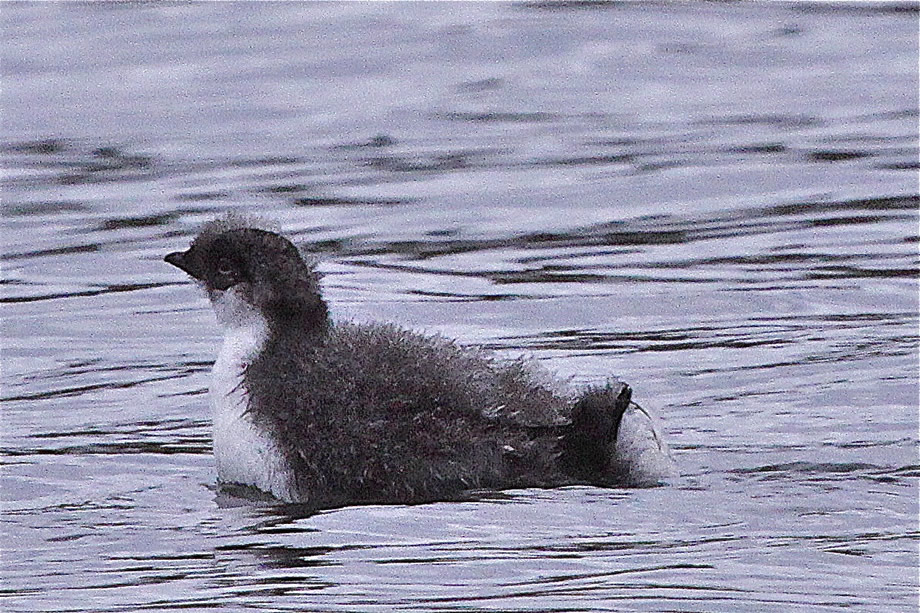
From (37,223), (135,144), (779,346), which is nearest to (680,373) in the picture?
(779,346)

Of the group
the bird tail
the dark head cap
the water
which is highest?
the dark head cap

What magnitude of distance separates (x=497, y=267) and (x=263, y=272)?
13.9 ft

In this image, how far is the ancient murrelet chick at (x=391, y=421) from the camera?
28.1 feet

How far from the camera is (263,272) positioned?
30.2 feet

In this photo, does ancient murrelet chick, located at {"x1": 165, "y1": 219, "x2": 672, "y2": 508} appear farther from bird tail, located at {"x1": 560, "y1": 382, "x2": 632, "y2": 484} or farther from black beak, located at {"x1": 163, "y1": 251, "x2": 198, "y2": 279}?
black beak, located at {"x1": 163, "y1": 251, "x2": 198, "y2": 279}

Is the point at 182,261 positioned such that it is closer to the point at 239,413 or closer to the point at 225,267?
the point at 225,267

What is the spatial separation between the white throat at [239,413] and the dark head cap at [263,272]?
0.06 metres

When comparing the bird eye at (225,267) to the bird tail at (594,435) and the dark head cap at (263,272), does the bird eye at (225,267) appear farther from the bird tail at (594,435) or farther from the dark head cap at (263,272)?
the bird tail at (594,435)

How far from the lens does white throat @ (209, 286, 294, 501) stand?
346 inches

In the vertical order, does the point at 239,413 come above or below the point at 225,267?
below

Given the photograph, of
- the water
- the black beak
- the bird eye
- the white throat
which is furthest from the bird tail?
the black beak

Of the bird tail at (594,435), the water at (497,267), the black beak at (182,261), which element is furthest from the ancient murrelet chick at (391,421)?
the black beak at (182,261)

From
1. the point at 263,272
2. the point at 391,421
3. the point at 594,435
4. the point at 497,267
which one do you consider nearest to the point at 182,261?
the point at 263,272

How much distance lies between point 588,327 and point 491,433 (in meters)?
3.21
